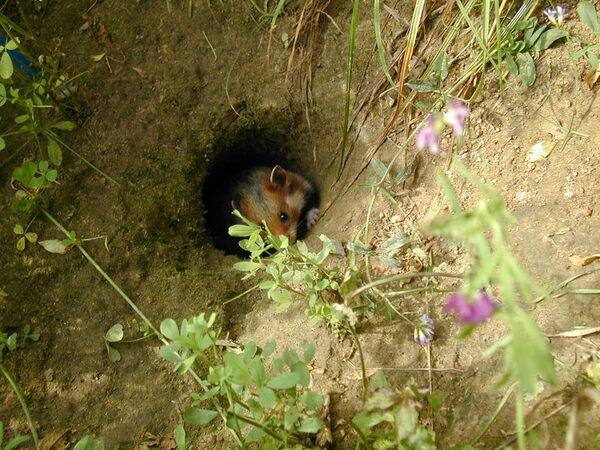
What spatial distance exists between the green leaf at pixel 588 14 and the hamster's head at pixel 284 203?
2498 mm

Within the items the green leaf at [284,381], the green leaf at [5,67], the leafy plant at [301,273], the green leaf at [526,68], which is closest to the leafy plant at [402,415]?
the green leaf at [284,381]

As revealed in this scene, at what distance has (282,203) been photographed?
4195 millimetres

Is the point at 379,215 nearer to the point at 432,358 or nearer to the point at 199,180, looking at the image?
the point at 432,358

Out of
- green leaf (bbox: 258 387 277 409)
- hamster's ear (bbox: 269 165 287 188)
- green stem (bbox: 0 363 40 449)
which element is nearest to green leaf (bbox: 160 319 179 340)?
green leaf (bbox: 258 387 277 409)

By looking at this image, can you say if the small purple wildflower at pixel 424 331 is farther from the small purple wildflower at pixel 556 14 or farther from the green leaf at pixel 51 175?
the green leaf at pixel 51 175

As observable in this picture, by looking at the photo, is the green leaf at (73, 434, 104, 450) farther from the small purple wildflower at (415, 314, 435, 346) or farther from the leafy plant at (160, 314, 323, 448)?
the small purple wildflower at (415, 314, 435, 346)

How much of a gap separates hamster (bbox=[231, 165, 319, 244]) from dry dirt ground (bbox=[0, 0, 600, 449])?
509 mm

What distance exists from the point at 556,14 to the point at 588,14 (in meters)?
0.16

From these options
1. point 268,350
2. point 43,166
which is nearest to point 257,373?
point 268,350

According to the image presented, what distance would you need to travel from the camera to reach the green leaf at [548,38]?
222 cm

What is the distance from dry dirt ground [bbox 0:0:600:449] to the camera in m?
1.92

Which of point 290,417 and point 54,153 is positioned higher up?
point 290,417

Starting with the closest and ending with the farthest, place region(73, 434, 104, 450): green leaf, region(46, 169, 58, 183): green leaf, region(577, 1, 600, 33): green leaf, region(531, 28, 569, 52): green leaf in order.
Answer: region(73, 434, 104, 450): green leaf → region(577, 1, 600, 33): green leaf → region(531, 28, 569, 52): green leaf → region(46, 169, 58, 183): green leaf

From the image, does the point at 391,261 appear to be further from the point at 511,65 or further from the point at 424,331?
the point at 511,65
